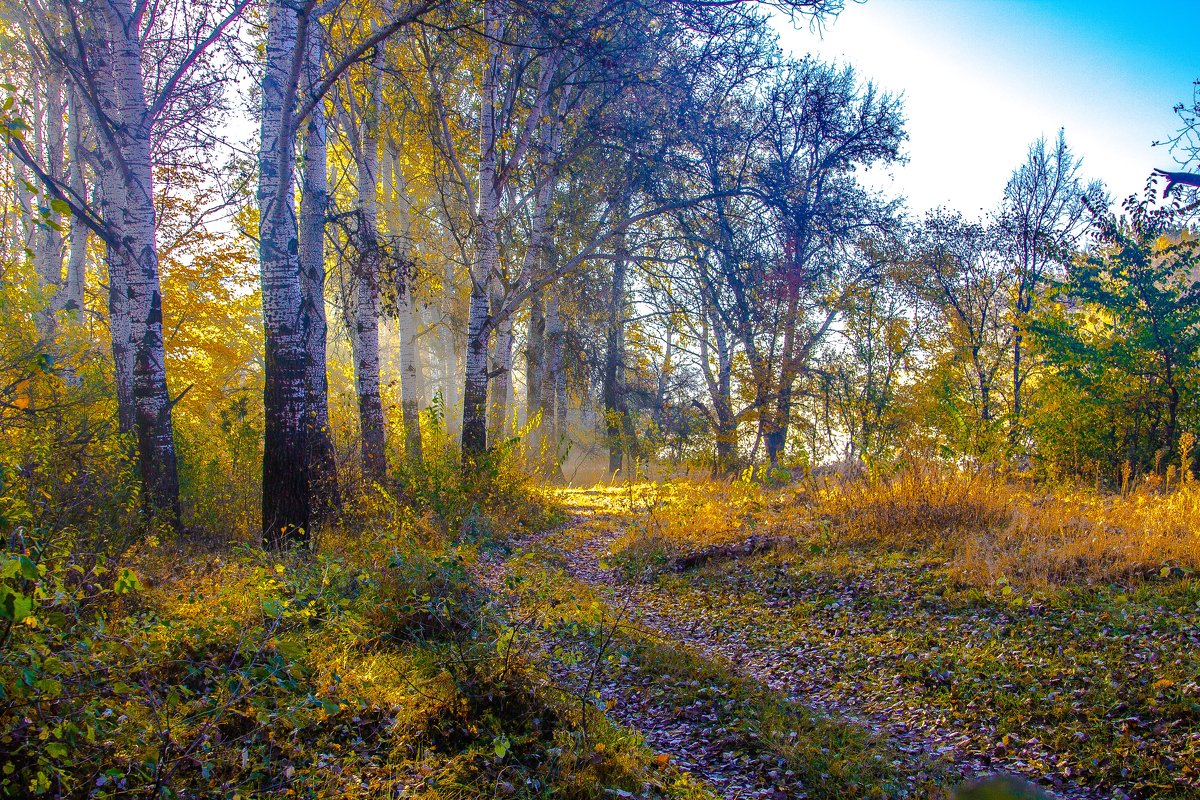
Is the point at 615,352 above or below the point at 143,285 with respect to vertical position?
above

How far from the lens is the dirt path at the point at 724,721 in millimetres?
3588

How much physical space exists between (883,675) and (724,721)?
1.34m

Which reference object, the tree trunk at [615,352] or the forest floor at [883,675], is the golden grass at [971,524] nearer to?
the forest floor at [883,675]

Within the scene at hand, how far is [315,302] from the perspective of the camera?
22.7 feet

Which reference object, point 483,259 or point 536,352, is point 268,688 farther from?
point 536,352

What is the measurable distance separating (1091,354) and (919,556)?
21.5 ft

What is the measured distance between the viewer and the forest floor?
3588mm

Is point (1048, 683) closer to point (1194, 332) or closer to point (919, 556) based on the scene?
point (919, 556)

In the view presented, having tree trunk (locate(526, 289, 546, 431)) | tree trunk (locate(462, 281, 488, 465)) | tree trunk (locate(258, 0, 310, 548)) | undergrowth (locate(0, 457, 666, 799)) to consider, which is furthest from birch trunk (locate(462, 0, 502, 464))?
tree trunk (locate(526, 289, 546, 431))

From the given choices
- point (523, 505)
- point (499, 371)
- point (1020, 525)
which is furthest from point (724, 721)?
point (499, 371)

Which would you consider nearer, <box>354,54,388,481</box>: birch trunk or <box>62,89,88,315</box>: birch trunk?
<box>354,54,388,481</box>: birch trunk

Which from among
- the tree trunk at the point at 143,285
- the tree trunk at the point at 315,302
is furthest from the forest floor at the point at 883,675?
the tree trunk at the point at 143,285

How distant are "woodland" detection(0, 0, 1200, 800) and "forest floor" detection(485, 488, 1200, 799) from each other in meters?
0.03

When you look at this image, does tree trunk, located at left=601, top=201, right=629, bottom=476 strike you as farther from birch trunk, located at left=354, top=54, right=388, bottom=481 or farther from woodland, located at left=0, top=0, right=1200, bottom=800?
birch trunk, located at left=354, top=54, right=388, bottom=481
